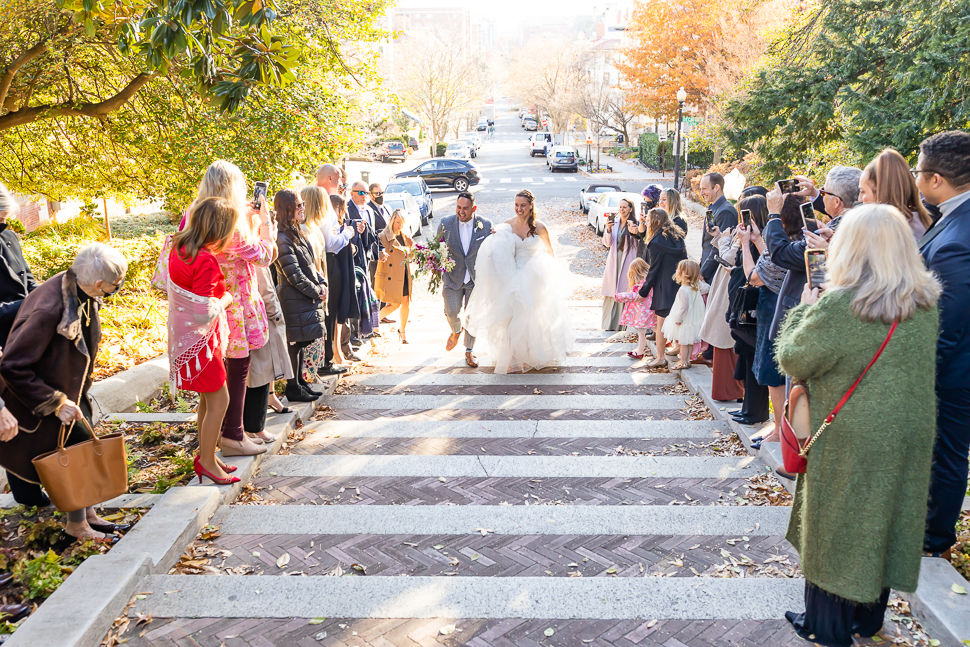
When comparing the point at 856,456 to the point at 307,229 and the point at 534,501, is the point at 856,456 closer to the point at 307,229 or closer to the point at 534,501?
the point at 534,501

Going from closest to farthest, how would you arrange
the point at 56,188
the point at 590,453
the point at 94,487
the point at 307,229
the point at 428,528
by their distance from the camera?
the point at 94,487 < the point at 428,528 < the point at 590,453 < the point at 307,229 < the point at 56,188

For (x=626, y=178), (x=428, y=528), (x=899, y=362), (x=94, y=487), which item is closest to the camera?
→ (x=899, y=362)

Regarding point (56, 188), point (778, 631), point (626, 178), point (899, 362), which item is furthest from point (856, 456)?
point (626, 178)

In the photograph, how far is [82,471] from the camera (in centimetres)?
365

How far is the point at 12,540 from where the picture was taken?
3902 millimetres

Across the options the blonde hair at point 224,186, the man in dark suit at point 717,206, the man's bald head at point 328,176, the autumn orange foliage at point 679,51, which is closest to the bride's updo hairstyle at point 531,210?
the man in dark suit at point 717,206

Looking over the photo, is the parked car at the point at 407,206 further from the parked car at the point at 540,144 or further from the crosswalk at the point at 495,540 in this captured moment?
the parked car at the point at 540,144

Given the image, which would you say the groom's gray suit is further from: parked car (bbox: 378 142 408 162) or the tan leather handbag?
parked car (bbox: 378 142 408 162)

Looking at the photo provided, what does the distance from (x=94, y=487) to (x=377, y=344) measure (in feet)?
18.0

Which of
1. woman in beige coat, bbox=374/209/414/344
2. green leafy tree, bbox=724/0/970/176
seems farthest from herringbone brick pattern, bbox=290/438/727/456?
green leafy tree, bbox=724/0/970/176

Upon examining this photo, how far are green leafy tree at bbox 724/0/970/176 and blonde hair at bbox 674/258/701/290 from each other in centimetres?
391

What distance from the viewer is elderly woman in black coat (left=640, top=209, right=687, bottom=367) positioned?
7488 millimetres

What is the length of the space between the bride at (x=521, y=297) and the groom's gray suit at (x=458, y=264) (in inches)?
12.4

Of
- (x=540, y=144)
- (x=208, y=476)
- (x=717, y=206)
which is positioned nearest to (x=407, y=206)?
(x=717, y=206)
